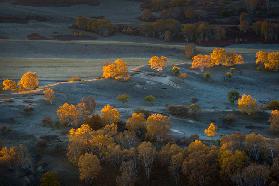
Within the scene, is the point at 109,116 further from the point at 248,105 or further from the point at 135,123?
the point at 248,105

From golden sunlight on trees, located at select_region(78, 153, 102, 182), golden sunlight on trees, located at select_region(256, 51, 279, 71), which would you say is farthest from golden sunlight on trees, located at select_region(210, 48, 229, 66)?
golden sunlight on trees, located at select_region(78, 153, 102, 182)

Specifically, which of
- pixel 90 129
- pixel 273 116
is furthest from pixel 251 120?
pixel 90 129

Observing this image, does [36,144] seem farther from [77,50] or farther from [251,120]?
[77,50]

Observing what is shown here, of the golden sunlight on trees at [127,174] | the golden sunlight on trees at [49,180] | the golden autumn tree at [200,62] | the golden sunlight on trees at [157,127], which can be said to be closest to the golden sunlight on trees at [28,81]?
the golden sunlight on trees at [157,127]

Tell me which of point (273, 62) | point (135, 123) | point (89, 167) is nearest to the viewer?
point (89, 167)

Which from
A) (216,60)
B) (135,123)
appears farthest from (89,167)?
(216,60)
